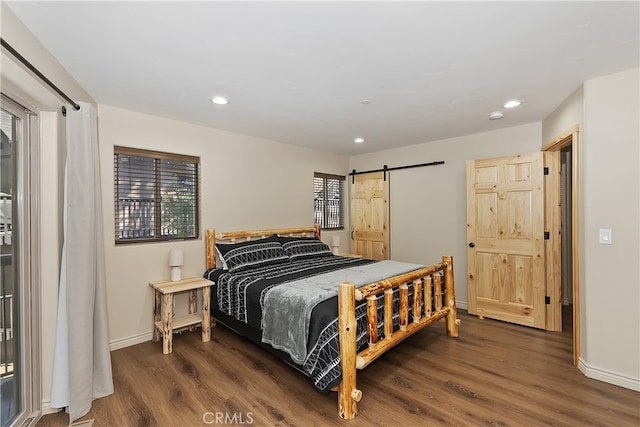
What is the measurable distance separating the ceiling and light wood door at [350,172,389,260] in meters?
2.03

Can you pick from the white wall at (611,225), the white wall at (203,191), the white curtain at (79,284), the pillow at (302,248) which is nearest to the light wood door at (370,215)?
the white wall at (203,191)

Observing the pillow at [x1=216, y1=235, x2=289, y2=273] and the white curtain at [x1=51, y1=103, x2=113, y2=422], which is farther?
the pillow at [x1=216, y1=235, x2=289, y2=273]

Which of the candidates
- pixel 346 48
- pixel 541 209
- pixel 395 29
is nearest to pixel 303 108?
pixel 346 48

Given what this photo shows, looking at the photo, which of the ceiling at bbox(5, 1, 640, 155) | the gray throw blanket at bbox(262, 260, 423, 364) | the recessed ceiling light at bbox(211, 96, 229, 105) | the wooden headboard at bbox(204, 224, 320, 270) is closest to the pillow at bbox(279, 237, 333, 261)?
the wooden headboard at bbox(204, 224, 320, 270)

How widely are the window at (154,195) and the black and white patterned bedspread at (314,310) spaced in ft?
2.36

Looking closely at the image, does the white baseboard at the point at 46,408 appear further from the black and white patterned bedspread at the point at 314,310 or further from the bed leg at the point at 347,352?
the bed leg at the point at 347,352

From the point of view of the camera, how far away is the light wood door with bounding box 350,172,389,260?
5.20m

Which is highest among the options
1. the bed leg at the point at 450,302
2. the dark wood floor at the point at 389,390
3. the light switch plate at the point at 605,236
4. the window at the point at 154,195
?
the window at the point at 154,195

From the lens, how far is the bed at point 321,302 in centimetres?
216

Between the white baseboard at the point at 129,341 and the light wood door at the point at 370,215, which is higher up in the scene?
the light wood door at the point at 370,215

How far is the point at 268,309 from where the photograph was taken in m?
2.68

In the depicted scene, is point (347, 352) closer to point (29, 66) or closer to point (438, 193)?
point (29, 66)

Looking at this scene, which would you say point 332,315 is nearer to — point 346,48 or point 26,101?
point 346,48

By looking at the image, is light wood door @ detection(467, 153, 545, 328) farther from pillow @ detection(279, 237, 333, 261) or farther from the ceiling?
pillow @ detection(279, 237, 333, 261)
